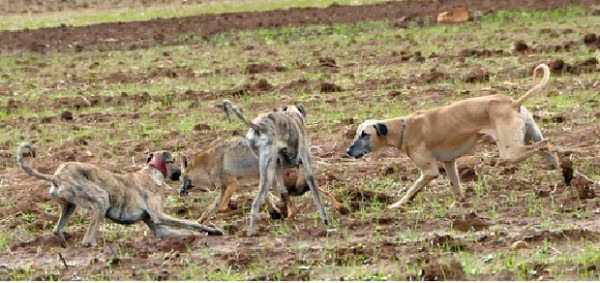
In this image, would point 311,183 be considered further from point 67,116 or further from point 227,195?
point 67,116

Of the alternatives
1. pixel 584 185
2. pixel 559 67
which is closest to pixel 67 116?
pixel 559 67

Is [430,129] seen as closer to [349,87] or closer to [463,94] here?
[463,94]

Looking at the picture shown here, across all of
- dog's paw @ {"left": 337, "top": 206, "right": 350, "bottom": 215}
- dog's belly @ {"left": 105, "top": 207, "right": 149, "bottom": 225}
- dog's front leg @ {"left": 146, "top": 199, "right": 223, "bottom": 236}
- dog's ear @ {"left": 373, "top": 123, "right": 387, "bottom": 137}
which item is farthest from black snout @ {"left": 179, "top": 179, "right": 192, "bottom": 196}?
dog's ear @ {"left": 373, "top": 123, "right": 387, "bottom": 137}

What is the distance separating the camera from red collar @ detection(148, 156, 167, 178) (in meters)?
13.3

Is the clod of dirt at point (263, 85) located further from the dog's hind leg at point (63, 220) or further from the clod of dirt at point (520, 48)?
the dog's hind leg at point (63, 220)

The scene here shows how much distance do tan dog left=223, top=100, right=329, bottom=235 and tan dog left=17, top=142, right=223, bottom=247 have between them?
0.73 m

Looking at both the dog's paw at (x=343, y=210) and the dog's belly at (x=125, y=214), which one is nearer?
the dog's belly at (x=125, y=214)

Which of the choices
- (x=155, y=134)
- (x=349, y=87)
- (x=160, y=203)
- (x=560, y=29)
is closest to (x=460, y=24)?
(x=560, y=29)

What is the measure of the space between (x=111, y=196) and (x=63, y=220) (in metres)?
0.49

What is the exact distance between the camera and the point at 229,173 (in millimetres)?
13828

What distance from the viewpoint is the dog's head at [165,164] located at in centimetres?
1329

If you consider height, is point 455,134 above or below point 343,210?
above

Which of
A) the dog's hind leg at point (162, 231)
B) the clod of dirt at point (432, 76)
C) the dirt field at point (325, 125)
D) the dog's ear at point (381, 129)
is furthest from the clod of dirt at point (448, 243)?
the clod of dirt at point (432, 76)

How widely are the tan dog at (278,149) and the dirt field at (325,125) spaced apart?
0.99ft
